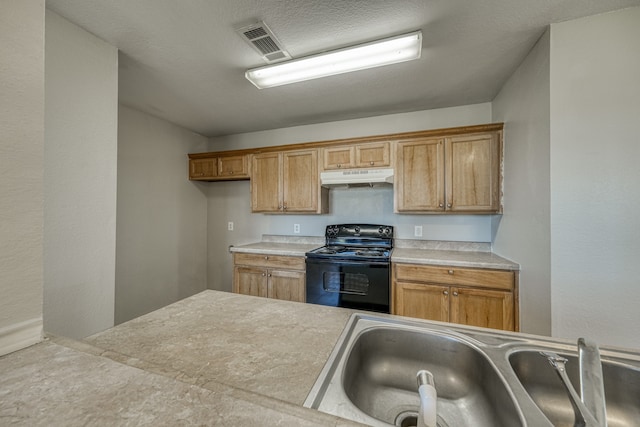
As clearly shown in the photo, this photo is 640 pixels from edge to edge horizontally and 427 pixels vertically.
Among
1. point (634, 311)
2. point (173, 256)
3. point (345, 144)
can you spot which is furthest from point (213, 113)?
point (634, 311)

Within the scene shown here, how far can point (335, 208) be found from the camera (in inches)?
121

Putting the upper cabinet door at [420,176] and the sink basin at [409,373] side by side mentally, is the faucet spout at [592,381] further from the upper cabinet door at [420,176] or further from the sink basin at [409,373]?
the upper cabinet door at [420,176]

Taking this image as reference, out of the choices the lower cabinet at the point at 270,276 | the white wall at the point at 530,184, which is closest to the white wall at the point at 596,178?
the white wall at the point at 530,184

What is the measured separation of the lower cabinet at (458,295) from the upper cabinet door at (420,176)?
0.64 m

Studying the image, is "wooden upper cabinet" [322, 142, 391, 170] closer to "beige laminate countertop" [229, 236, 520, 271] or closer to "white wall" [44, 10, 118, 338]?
"beige laminate countertop" [229, 236, 520, 271]

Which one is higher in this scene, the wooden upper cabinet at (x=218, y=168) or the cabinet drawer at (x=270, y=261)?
the wooden upper cabinet at (x=218, y=168)

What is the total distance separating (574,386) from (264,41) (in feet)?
7.20

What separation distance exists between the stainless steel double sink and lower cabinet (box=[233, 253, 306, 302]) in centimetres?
172

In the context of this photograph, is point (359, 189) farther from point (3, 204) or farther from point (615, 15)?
point (3, 204)

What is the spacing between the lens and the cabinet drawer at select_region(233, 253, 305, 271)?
103 inches

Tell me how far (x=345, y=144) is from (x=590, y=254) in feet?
6.82

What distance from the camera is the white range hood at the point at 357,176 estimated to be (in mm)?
2521

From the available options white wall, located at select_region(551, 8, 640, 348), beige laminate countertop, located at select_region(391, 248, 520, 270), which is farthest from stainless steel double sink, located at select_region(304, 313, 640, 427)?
beige laminate countertop, located at select_region(391, 248, 520, 270)

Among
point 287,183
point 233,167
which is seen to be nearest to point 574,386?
point 287,183
